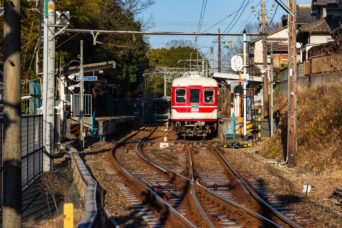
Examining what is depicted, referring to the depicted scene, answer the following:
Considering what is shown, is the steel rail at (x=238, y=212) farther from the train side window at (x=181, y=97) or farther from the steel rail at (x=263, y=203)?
the train side window at (x=181, y=97)

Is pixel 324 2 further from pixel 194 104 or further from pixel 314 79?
pixel 194 104

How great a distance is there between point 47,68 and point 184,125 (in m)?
10.8

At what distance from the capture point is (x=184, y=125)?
76.7 feet

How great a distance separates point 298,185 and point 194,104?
40.3 feet

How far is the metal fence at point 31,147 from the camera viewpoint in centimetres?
1060

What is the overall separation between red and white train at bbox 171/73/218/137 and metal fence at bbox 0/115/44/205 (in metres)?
10.7

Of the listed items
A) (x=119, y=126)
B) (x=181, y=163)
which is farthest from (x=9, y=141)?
(x=119, y=126)

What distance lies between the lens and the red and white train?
2305 centimetres

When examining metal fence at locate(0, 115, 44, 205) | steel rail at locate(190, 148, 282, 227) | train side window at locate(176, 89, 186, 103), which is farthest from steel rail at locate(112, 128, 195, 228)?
train side window at locate(176, 89, 186, 103)

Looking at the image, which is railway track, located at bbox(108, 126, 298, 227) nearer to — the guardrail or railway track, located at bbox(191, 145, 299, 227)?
railway track, located at bbox(191, 145, 299, 227)

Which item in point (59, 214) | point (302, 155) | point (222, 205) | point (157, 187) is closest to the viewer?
point (59, 214)

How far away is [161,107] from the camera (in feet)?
147

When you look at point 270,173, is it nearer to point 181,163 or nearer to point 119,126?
point 181,163

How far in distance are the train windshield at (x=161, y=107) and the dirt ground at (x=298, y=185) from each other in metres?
27.2
